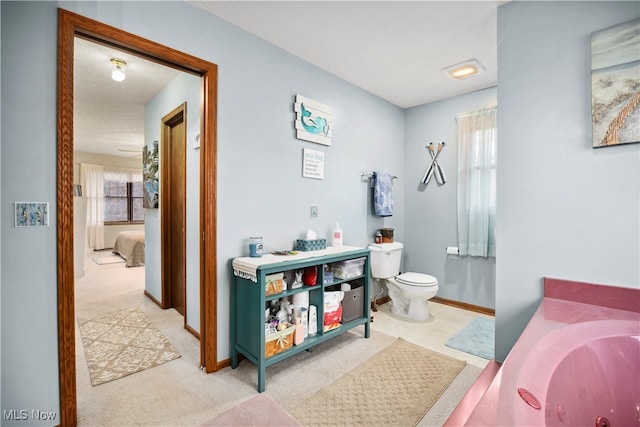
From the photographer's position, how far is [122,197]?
788 cm

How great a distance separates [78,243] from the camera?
16.2 feet

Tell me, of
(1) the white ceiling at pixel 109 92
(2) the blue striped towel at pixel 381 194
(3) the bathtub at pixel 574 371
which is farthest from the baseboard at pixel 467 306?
(1) the white ceiling at pixel 109 92

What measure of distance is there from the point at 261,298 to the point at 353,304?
99 cm

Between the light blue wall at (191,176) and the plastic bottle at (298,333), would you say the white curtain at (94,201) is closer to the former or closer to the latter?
the light blue wall at (191,176)

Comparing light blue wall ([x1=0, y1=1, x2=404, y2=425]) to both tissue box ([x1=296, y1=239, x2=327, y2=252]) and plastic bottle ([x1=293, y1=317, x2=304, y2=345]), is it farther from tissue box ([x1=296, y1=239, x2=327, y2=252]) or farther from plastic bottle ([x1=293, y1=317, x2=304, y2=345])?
plastic bottle ([x1=293, y1=317, x2=304, y2=345])

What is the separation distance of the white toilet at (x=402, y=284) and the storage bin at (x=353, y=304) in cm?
57

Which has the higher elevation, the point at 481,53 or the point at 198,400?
the point at 481,53

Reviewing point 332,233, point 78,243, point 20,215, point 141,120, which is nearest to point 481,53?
point 332,233

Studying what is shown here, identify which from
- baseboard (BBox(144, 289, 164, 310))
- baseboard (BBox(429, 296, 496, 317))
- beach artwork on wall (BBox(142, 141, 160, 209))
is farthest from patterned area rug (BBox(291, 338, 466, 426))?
beach artwork on wall (BBox(142, 141, 160, 209))

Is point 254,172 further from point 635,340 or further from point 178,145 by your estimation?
point 635,340

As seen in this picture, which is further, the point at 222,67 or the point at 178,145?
the point at 178,145

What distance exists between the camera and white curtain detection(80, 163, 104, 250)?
7.11 meters

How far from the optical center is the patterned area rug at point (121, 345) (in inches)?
83.8

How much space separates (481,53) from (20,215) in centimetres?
327
